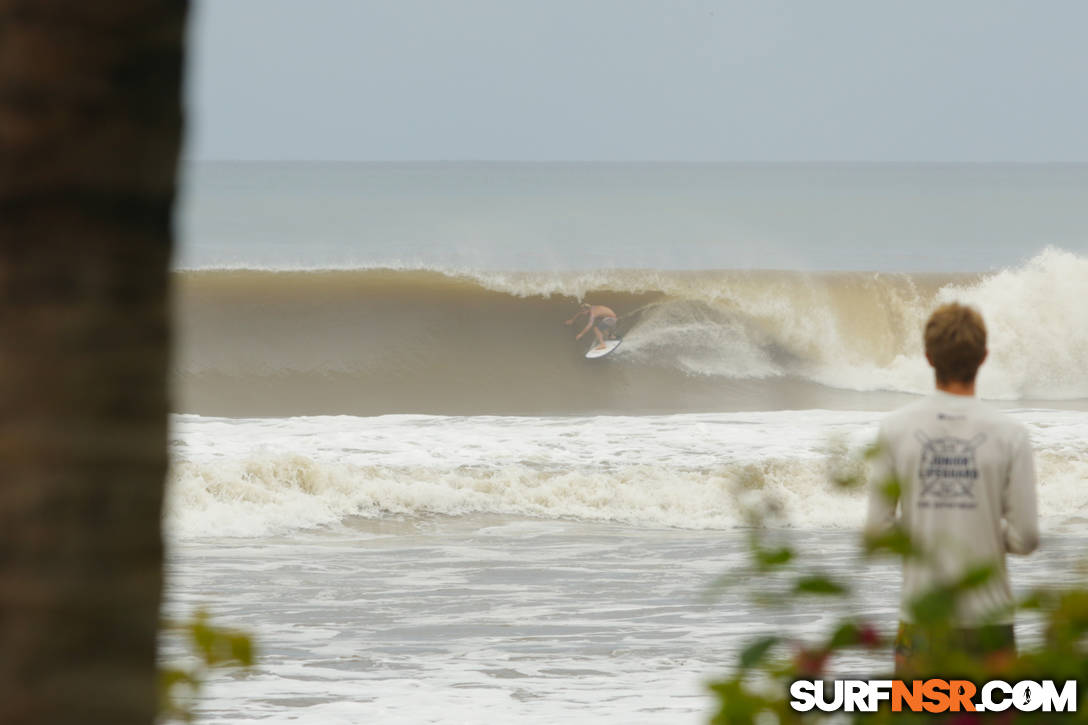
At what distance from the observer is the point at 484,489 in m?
13.0

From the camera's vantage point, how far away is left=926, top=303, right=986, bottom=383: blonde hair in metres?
3.35

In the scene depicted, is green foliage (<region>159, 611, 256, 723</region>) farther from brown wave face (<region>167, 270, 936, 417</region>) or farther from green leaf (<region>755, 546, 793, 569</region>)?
brown wave face (<region>167, 270, 936, 417</region>)

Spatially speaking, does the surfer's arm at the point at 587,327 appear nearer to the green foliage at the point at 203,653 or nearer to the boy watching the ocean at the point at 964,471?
the boy watching the ocean at the point at 964,471

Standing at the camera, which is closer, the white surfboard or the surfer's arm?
the white surfboard

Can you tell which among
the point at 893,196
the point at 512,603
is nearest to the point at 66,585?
the point at 512,603

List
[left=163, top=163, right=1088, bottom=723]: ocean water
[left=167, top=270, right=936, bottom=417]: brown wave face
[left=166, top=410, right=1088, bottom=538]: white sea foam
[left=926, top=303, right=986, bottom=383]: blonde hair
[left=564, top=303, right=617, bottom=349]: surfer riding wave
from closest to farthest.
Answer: [left=926, top=303, right=986, bottom=383]: blonde hair → [left=163, top=163, right=1088, bottom=723]: ocean water → [left=166, top=410, right=1088, bottom=538]: white sea foam → [left=167, top=270, right=936, bottom=417]: brown wave face → [left=564, top=303, right=617, bottom=349]: surfer riding wave

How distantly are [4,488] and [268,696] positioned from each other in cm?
558

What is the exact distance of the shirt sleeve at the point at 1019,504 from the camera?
322cm

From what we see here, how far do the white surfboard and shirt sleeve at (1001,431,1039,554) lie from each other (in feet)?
69.4

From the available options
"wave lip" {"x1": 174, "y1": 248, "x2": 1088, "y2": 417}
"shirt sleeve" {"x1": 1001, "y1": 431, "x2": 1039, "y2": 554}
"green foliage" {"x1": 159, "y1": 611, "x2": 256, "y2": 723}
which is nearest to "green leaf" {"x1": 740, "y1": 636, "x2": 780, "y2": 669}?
"green foliage" {"x1": 159, "y1": 611, "x2": 256, "y2": 723}

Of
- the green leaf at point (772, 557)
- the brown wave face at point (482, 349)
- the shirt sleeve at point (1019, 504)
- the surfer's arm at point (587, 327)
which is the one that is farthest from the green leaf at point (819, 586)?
the surfer's arm at point (587, 327)

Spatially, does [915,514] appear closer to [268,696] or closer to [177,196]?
[177,196]

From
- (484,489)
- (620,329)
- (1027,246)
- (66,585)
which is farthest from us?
(1027,246)

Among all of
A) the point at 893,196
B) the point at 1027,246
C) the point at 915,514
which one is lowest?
the point at 915,514
